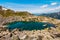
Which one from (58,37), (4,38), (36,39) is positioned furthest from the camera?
(58,37)

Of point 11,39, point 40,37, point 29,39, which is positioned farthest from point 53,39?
point 11,39

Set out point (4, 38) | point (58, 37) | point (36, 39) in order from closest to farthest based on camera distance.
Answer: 1. point (36, 39)
2. point (4, 38)
3. point (58, 37)

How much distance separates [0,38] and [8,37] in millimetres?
2273

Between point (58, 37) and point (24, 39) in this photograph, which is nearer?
point (24, 39)

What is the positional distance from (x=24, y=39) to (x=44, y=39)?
17.3 feet

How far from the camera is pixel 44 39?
45.1 m

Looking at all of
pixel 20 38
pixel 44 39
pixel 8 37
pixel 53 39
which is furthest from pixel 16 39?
pixel 53 39

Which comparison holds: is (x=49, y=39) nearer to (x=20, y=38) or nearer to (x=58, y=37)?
(x=58, y=37)

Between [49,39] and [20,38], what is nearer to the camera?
[20,38]

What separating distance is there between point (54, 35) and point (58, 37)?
1.91m

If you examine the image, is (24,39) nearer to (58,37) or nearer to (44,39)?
(44,39)

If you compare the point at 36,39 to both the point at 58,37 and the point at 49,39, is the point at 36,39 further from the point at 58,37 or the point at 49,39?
the point at 58,37

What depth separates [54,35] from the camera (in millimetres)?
52688

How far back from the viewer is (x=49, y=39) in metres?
47.2
